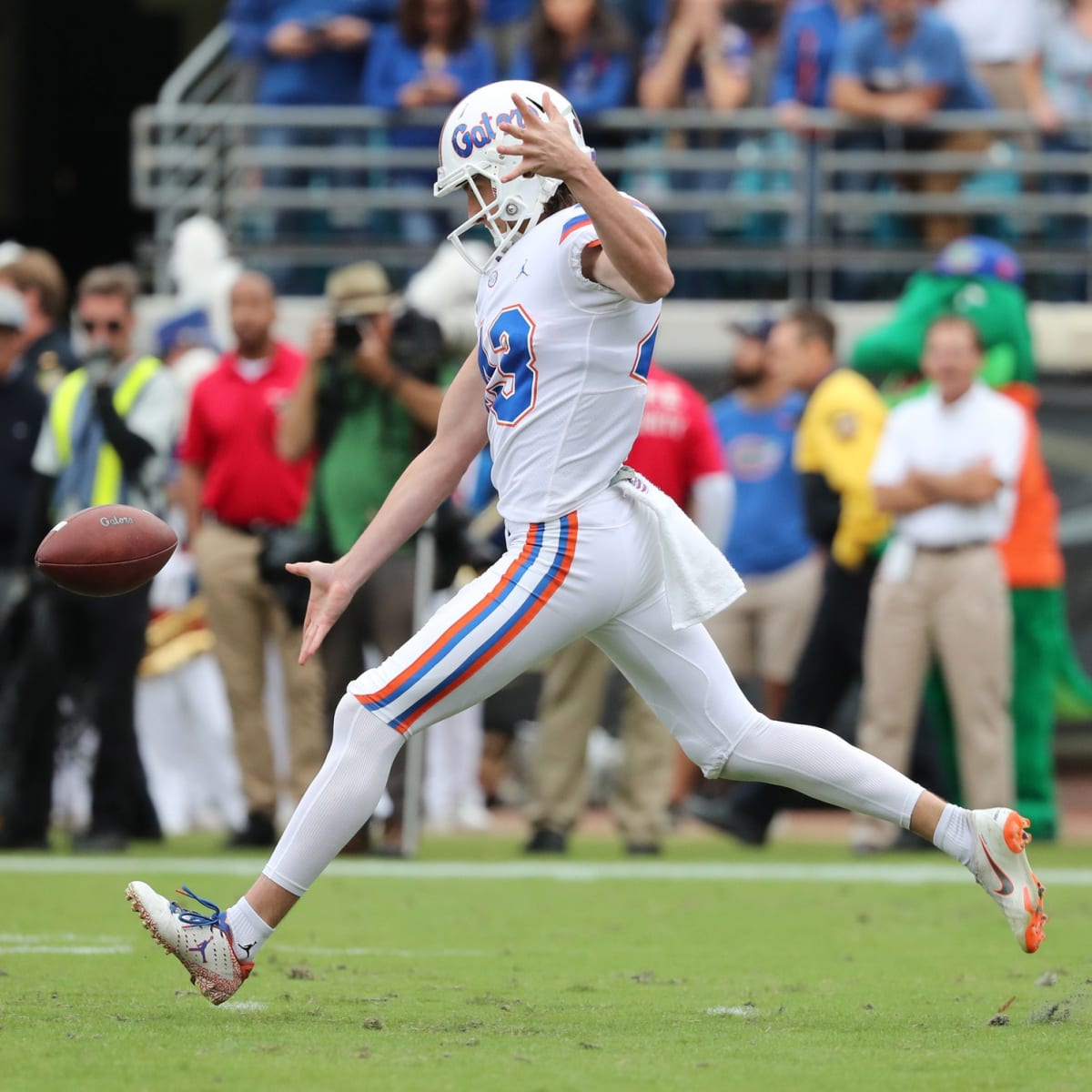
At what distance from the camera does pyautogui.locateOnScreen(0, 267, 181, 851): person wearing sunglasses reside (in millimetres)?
9383

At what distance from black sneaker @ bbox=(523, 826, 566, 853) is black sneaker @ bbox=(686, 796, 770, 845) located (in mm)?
669

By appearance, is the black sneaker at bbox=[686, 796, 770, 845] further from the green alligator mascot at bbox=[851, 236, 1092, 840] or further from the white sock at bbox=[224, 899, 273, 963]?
the white sock at bbox=[224, 899, 273, 963]

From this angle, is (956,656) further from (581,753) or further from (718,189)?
(718,189)

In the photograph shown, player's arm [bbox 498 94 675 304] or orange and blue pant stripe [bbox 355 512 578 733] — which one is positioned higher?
player's arm [bbox 498 94 675 304]

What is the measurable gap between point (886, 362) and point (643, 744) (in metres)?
2.11

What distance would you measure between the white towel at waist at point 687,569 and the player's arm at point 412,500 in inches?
15.5

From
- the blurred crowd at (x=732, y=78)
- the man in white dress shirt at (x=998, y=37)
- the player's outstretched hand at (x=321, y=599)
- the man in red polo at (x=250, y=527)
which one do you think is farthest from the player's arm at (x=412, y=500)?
the man in white dress shirt at (x=998, y=37)

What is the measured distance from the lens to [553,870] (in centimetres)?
880

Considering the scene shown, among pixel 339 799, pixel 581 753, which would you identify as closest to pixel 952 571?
pixel 581 753

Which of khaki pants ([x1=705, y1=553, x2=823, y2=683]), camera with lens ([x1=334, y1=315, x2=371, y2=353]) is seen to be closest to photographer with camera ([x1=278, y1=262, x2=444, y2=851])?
camera with lens ([x1=334, y1=315, x2=371, y2=353])

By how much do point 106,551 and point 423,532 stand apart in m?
4.11

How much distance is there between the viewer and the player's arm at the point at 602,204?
4.75 meters

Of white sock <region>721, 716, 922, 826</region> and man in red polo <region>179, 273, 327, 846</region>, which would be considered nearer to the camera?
white sock <region>721, 716, 922, 826</region>

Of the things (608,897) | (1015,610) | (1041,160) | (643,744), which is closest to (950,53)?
(1041,160)
